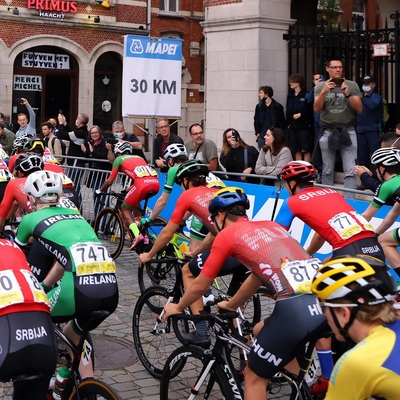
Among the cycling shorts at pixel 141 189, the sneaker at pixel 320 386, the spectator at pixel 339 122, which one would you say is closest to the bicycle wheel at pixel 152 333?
the sneaker at pixel 320 386

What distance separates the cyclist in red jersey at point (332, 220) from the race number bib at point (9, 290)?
301cm

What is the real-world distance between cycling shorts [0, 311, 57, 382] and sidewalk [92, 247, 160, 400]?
7.15ft

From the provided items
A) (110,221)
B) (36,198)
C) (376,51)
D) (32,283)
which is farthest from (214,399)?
(376,51)

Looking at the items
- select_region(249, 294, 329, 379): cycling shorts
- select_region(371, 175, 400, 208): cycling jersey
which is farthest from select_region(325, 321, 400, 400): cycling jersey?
select_region(371, 175, 400, 208): cycling jersey

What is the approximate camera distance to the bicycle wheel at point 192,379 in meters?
4.99

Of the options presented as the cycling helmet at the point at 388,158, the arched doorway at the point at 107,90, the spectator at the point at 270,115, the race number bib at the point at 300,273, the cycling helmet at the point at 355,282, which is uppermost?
the arched doorway at the point at 107,90

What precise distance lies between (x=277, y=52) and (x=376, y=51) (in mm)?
2761

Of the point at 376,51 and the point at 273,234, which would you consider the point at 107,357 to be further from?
the point at 376,51

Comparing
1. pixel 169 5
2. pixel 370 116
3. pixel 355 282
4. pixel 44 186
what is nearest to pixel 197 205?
pixel 44 186

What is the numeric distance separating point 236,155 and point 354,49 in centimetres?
374

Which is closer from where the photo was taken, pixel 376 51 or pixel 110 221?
pixel 110 221

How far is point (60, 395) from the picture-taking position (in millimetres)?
5230

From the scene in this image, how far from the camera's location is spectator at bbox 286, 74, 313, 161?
1317 centimetres

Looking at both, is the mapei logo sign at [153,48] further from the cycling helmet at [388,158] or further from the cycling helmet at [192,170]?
the cycling helmet at [388,158]
